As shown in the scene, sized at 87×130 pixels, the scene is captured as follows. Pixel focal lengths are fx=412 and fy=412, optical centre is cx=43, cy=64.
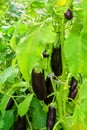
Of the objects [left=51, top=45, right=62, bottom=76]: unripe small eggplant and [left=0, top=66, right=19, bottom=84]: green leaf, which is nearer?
[left=51, top=45, right=62, bottom=76]: unripe small eggplant

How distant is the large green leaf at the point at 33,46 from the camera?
98 centimetres

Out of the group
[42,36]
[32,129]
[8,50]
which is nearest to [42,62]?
[42,36]

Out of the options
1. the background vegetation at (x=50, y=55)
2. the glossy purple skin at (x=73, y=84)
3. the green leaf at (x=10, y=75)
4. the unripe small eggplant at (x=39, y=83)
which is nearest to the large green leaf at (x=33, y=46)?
the background vegetation at (x=50, y=55)

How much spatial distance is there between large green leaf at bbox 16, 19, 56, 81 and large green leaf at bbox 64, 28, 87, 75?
0.05 metres

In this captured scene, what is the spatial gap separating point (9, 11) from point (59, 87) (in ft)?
4.44

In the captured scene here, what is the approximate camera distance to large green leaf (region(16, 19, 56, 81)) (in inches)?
38.8

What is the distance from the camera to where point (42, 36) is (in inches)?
39.7

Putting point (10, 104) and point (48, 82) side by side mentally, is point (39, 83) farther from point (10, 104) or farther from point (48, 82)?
point (10, 104)

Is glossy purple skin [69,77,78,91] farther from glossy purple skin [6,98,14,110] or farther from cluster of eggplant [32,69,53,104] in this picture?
glossy purple skin [6,98,14,110]

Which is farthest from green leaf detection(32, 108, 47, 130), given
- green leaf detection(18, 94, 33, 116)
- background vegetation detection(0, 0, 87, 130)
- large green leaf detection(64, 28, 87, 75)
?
large green leaf detection(64, 28, 87, 75)

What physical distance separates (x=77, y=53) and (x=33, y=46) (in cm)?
11

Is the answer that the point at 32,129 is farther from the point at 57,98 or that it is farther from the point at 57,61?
the point at 57,61

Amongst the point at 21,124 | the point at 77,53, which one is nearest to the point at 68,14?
the point at 77,53

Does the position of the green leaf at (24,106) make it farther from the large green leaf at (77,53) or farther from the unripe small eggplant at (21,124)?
the large green leaf at (77,53)
